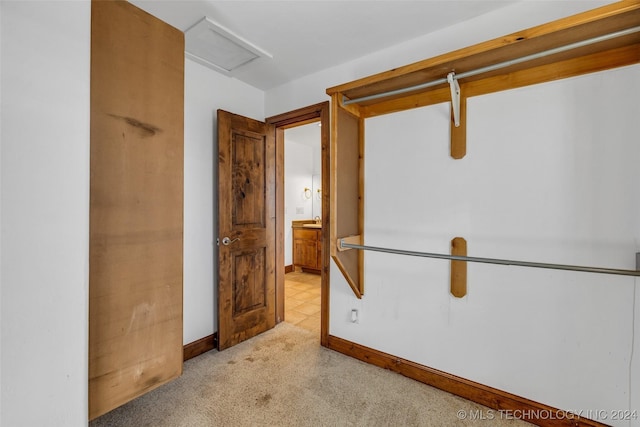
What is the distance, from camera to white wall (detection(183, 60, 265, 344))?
233cm

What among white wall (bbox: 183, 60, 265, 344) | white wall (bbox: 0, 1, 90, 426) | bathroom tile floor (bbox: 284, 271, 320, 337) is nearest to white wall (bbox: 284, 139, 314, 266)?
bathroom tile floor (bbox: 284, 271, 320, 337)

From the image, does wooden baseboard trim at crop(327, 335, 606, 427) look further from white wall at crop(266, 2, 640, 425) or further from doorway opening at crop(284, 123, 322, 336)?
doorway opening at crop(284, 123, 322, 336)

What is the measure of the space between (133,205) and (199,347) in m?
1.70

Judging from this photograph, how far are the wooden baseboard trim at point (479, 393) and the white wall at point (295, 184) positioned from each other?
317cm

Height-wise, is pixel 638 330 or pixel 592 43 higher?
pixel 592 43

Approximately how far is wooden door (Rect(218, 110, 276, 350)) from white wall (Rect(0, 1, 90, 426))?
4.70 ft

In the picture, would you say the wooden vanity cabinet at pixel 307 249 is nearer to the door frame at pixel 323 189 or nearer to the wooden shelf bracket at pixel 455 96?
the door frame at pixel 323 189

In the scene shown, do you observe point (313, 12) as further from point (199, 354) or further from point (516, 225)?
point (199, 354)

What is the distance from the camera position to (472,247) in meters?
1.79

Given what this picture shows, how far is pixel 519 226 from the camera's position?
165cm

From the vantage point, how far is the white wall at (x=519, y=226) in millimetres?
1419

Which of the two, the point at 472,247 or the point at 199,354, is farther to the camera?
the point at 199,354

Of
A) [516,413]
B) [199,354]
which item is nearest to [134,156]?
[199,354]

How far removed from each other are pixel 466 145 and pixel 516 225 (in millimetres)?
591
